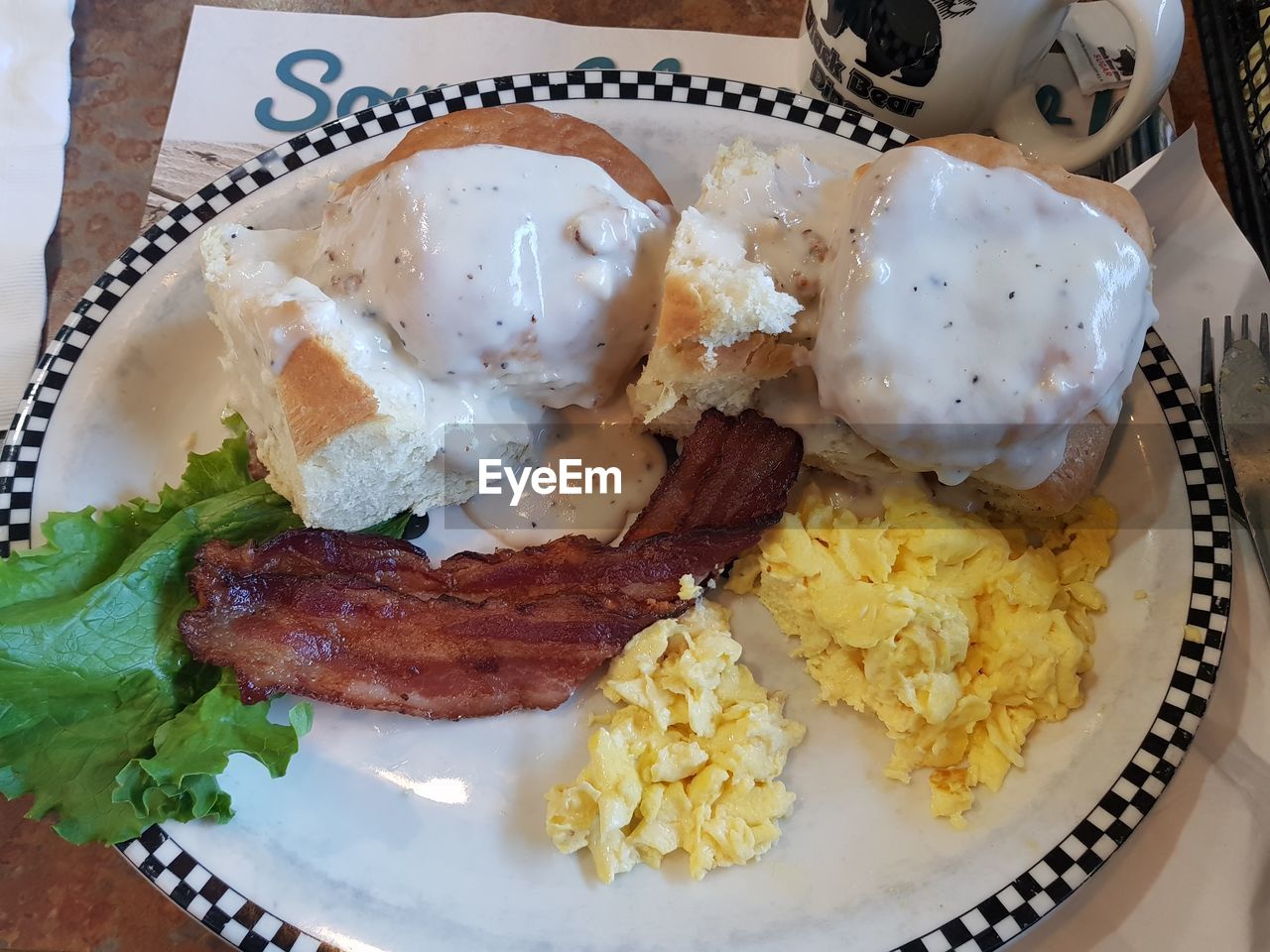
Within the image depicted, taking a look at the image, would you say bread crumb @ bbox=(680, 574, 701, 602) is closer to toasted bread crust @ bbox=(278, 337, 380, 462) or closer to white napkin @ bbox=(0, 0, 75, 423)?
toasted bread crust @ bbox=(278, 337, 380, 462)

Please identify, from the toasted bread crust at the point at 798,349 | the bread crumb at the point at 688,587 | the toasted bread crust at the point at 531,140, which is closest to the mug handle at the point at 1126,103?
the toasted bread crust at the point at 798,349

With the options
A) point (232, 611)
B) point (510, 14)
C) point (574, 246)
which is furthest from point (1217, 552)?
point (510, 14)

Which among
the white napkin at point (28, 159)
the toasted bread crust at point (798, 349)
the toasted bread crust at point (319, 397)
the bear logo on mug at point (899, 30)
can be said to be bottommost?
the white napkin at point (28, 159)

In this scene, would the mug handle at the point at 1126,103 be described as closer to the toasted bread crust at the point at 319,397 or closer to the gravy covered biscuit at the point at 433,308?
the gravy covered biscuit at the point at 433,308

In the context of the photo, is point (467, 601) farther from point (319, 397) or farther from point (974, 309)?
point (974, 309)

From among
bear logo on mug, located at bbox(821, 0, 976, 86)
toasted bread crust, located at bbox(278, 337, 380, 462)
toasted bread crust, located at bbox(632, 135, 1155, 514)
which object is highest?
bear logo on mug, located at bbox(821, 0, 976, 86)

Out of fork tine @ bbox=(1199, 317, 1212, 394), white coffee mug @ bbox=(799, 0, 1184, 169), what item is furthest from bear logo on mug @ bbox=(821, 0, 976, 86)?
fork tine @ bbox=(1199, 317, 1212, 394)
